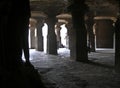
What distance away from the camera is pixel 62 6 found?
61.0ft

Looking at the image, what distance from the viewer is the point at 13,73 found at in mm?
4883

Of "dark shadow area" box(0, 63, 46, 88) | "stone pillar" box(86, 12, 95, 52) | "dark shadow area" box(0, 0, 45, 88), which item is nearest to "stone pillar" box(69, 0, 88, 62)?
"stone pillar" box(86, 12, 95, 52)

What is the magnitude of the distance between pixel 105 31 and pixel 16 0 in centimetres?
2333

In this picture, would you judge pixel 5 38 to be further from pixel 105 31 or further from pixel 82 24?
pixel 105 31

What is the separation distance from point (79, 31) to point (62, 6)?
5.03m

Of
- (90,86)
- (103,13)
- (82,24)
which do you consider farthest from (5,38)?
(103,13)

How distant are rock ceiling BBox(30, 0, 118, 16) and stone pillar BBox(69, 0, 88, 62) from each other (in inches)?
90.1

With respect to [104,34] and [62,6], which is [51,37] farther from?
[104,34]

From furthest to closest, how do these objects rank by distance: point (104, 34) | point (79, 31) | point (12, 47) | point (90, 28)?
point (104, 34), point (90, 28), point (79, 31), point (12, 47)

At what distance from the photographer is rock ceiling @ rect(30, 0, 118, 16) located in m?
17.0

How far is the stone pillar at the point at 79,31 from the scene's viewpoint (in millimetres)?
13951

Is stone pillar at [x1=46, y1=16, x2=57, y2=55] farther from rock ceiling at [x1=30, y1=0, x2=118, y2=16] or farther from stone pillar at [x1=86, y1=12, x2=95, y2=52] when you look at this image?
stone pillar at [x1=86, y1=12, x2=95, y2=52]

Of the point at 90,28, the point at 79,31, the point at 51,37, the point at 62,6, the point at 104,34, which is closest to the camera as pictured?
the point at 79,31

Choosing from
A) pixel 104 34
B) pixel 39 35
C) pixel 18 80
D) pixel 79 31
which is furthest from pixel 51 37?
pixel 18 80
